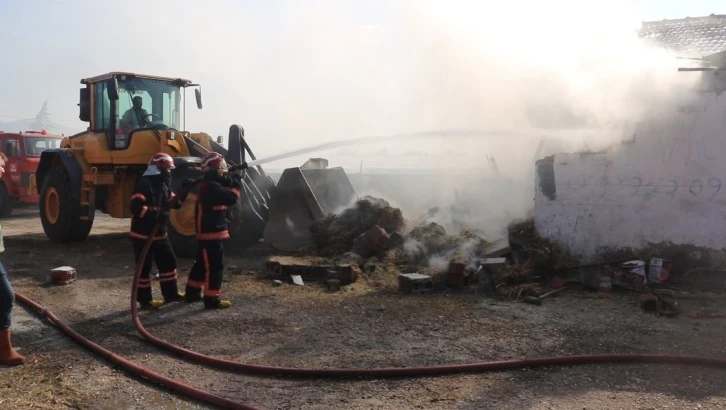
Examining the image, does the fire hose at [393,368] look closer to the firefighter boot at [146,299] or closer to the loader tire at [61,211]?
the firefighter boot at [146,299]

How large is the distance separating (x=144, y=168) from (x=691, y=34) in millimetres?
9528

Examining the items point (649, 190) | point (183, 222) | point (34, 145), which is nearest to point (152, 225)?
point (183, 222)

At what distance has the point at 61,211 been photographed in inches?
429

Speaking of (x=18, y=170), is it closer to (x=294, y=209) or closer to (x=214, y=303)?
(x=294, y=209)

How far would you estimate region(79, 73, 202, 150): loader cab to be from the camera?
10289mm

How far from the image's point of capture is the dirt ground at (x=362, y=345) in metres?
4.21

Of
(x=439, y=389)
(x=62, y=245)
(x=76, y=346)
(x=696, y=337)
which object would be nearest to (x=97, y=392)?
(x=76, y=346)

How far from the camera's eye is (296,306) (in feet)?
22.4

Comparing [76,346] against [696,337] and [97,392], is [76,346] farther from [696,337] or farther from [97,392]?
[696,337]

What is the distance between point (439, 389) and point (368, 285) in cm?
357

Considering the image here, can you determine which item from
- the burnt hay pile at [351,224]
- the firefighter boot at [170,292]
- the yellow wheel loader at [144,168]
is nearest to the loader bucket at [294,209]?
the yellow wheel loader at [144,168]

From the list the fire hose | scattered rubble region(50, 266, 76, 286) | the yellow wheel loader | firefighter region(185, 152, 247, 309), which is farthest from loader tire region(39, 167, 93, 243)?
the fire hose

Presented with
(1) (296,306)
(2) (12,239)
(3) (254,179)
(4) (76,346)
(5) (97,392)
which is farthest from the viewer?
(2) (12,239)

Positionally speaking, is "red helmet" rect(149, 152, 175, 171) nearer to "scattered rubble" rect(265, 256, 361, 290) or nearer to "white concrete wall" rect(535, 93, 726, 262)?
"scattered rubble" rect(265, 256, 361, 290)
